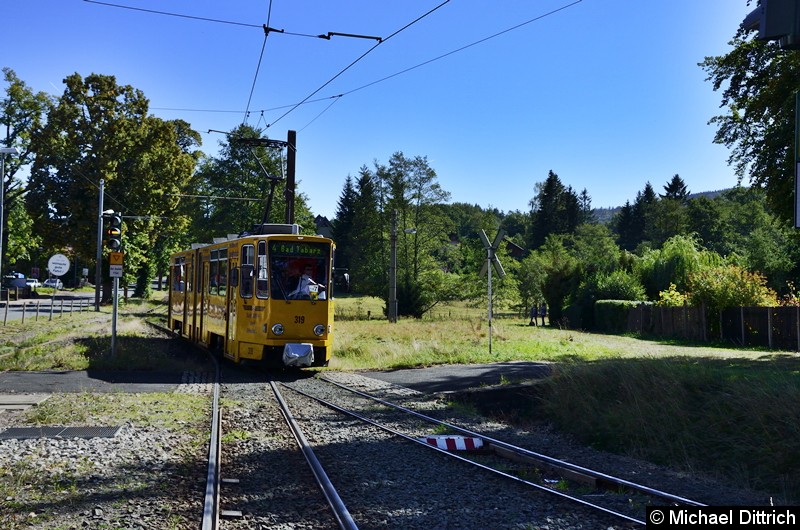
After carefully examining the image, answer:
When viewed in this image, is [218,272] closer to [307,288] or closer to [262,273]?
[262,273]

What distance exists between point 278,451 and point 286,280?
27.5ft

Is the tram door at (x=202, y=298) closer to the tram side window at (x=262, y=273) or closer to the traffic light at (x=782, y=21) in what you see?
the tram side window at (x=262, y=273)

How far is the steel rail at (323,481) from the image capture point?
6.19 meters

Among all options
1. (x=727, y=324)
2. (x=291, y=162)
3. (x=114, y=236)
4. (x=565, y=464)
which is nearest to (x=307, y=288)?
(x=114, y=236)

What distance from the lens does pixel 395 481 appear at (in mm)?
7820

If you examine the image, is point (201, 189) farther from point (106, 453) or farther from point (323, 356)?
point (106, 453)

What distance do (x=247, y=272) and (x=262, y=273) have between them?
2.17 ft

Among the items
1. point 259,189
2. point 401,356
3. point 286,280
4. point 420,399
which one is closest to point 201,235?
point 259,189

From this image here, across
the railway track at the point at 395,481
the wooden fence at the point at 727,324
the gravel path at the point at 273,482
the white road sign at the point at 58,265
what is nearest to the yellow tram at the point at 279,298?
the railway track at the point at 395,481

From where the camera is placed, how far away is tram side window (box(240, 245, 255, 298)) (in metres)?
17.5

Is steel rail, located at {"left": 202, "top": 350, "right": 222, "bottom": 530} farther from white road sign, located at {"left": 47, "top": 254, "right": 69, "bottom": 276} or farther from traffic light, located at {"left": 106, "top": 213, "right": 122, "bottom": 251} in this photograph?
white road sign, located at {"left": 47, "top": 254, "right": 69, "bottom": 276}

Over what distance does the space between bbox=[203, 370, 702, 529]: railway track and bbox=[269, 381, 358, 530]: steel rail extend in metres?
0.01

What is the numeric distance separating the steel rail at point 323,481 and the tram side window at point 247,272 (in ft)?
20.7

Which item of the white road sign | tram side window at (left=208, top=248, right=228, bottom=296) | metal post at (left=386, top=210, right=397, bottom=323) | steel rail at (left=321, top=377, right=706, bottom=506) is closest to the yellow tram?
tram side window at (left=208, top=248, right=228, bottom=296)
